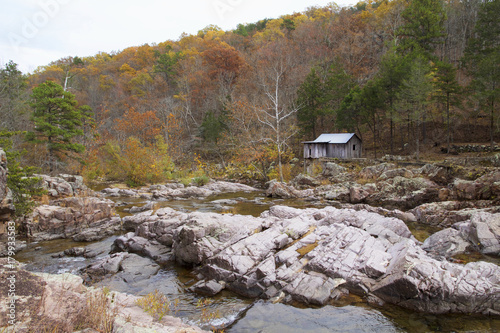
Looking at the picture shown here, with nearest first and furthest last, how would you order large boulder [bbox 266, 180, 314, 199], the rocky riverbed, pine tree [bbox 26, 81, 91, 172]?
the rocky riverbed → pine tree [bbox 26, 81, 91, 172] → large boulder [bbox 266, 180, 314, 199]

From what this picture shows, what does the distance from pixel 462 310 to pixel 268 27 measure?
241 ft

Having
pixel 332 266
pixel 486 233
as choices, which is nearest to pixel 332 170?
pixel 486 233

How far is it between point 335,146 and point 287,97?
9450 mm

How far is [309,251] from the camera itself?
357 inches

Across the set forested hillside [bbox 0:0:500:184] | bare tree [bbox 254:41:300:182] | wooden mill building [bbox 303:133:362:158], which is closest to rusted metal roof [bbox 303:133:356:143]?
wooden mill building [bbox 303:133:362:158]

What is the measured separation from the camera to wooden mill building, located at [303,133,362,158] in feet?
102

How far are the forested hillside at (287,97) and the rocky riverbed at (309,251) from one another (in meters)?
12.1

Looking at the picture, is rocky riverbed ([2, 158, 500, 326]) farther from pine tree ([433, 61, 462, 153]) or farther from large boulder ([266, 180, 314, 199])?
pine tree ([433, 61, 462, 153])

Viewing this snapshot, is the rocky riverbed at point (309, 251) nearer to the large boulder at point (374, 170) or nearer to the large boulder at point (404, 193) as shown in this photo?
the large boulder at point (404, 193)

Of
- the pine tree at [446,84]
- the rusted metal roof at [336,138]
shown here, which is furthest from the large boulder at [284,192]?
the pine tree at [446,84]

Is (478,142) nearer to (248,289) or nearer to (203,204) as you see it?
(203,204)

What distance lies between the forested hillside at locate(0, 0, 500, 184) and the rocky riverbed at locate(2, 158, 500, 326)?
1212cm

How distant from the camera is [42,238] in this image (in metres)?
12.0

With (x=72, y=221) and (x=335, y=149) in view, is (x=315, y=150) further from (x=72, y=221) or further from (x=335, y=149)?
(x=72, y=221)
